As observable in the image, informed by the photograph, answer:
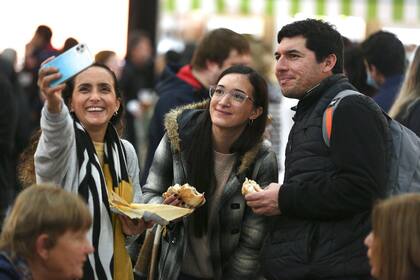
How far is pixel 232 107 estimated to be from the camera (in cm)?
554

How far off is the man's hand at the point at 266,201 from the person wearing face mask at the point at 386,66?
259cm

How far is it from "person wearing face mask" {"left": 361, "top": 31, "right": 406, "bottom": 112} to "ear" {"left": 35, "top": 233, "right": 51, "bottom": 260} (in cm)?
388

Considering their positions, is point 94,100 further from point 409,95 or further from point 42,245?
point 409,95

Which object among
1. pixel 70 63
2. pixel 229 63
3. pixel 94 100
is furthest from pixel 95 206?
pixel 229 63

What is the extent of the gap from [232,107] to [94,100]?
75 centimetres

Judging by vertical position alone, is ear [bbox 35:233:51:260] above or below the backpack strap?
below

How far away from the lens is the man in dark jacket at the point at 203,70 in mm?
7438

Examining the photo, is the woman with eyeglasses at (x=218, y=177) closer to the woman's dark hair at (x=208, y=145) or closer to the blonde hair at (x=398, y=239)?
the woman's dark hair at (x=208, y=145)

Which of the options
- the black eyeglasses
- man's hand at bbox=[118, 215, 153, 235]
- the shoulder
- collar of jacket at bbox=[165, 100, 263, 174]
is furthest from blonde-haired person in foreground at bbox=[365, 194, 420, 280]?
the shoulder

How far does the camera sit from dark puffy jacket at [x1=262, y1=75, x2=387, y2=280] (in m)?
4.81

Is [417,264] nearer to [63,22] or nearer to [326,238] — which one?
[326,238]

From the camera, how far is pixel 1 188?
8.52 metres

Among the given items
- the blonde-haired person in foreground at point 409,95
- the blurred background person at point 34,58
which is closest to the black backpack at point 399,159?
the blonde-haired person in foreground at point 409,95

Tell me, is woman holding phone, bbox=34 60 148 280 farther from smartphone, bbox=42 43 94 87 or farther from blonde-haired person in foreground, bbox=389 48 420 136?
blonde-haired person in foreground, bbox=389 48 420 136
